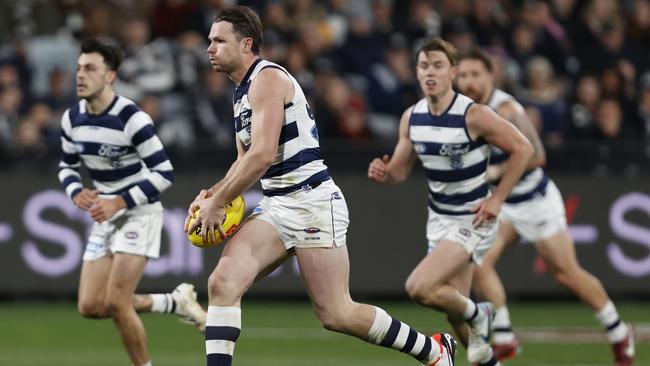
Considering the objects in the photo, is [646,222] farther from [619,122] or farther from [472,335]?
[472,335]

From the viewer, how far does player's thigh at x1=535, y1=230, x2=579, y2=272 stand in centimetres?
1088

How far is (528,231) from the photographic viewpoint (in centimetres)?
1106

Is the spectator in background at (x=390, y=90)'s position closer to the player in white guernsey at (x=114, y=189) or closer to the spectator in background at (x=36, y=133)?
the spectator in background at (x=36, y=133)

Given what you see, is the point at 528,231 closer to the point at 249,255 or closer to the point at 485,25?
the point at 249,255

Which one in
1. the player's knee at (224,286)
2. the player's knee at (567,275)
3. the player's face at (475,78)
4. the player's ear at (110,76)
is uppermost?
the player's ear at (110,76)

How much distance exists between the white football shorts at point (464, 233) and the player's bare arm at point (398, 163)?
389 millimetres

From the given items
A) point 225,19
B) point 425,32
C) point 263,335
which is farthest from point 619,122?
point 225,19

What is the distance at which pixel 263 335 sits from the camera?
12.6 metres

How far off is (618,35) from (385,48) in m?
2.98

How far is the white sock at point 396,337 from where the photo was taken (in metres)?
7.98

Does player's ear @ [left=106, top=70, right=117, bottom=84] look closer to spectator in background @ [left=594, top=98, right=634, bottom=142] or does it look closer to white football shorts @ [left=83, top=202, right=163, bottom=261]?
white football shorts @ [left=83, top=202, right=163, bottom=261]

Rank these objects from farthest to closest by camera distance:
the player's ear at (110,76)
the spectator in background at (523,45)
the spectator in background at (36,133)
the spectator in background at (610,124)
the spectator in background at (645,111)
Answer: the spectator in background at (523,45) → the spectator in background at (645,111) → the spectator in background at (610,124) → the spectator in background at (36,133) → the player's ear at (110,76)

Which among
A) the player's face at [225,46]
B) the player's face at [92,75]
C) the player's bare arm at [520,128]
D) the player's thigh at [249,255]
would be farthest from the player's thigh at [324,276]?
the player's bare arm at [520,128]

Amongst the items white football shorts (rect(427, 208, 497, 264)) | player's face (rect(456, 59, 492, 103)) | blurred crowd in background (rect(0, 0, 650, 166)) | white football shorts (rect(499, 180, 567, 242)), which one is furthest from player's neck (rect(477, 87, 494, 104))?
blurred crowd in background (rect(0, 0, 650, 166))
